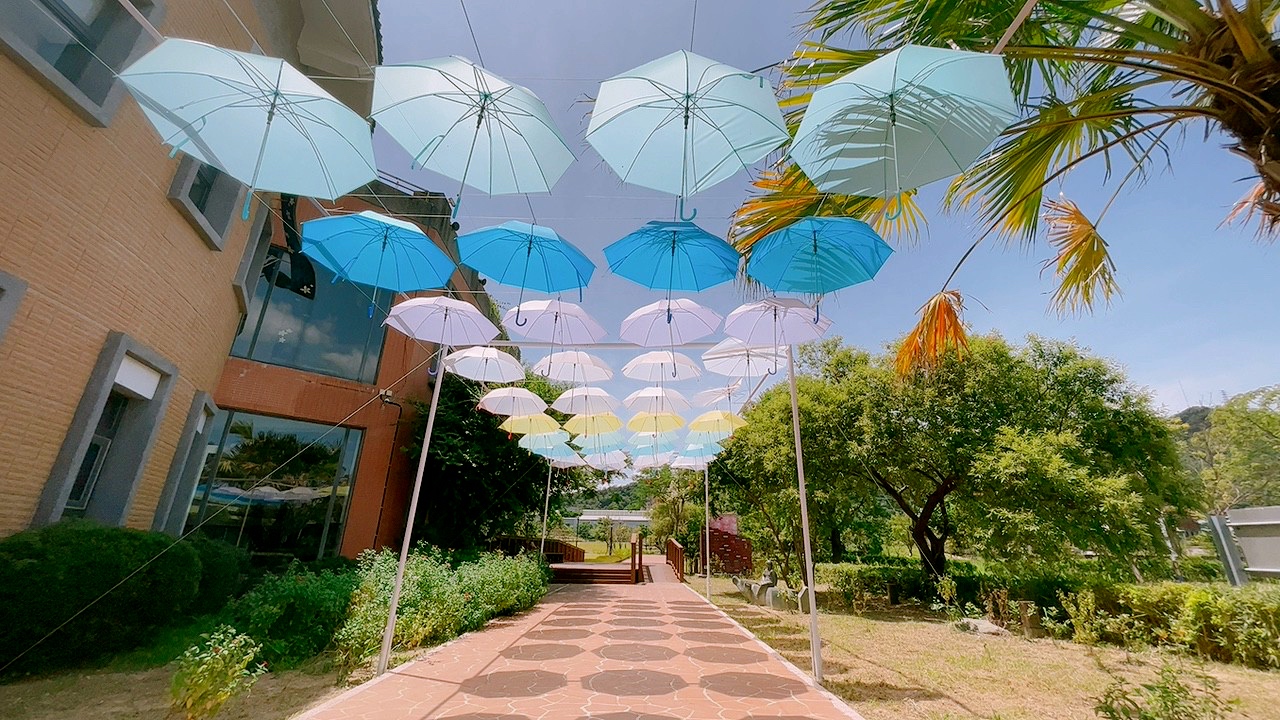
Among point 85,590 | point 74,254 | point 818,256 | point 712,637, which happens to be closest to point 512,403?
point 712,637

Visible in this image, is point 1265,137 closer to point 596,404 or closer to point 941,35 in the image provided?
point 941,35

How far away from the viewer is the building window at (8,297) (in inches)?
179

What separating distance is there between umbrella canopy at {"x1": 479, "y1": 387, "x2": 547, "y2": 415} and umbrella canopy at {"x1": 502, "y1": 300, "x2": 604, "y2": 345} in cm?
261

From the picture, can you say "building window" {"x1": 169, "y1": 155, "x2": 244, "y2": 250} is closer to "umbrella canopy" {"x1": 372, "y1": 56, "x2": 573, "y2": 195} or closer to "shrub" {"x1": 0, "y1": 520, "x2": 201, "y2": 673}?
"shrub" {"x1": 0, "y1": 520, "x2": 201, "y2": 673}

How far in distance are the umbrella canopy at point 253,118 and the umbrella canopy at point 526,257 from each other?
1434 mm

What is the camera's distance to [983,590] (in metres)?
11.7

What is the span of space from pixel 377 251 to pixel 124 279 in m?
3.07

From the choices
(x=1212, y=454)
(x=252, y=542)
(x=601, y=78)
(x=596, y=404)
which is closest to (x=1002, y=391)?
(x=596, y=404)

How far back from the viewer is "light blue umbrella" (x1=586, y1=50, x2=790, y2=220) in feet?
12.8

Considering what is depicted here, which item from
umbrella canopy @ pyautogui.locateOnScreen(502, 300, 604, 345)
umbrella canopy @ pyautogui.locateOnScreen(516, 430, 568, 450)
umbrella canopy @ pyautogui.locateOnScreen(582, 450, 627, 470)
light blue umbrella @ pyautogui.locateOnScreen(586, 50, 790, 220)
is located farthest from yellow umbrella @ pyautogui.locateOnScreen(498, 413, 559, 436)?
light blue umbrella @ pyautogui.locateOnScreen(586, 50, 790, 220)

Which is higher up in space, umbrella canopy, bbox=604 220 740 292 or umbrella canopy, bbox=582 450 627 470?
umbrella canopy, bbox=604 220 740 292

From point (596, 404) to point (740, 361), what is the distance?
3323mm

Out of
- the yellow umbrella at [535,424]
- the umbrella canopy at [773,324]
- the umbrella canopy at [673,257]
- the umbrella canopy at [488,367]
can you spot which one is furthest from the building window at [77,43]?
the yellow umbrella at [535,424]

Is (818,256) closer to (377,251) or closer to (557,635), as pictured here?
(377,251)
